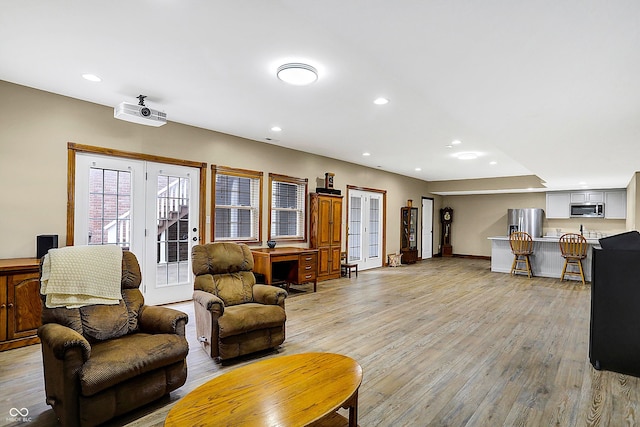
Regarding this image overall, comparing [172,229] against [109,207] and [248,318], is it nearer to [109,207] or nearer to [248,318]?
[109,207]

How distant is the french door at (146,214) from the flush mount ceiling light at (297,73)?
8.66 ft

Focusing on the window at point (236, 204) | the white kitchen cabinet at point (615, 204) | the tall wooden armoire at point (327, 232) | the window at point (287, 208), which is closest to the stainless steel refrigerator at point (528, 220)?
the white kitchen cabinet at point (615, 204)

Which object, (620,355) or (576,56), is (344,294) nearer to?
(620,355)

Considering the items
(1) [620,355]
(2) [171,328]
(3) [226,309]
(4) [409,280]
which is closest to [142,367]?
(2) [171,328]

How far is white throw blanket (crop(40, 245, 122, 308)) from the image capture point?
92.8 inches

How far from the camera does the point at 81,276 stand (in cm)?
248

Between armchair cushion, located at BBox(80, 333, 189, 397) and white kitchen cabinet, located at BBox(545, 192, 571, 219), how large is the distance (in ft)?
36.7

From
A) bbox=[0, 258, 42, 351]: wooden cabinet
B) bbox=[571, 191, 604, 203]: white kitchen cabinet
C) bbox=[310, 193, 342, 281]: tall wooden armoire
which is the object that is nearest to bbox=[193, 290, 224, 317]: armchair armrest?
bbox=[0, 258, 42, 351]: wooden cabinet

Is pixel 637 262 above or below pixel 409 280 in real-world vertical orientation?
above

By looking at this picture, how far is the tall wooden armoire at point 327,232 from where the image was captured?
686cm

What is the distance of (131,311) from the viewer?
8.74ft

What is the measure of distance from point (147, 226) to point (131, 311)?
7.59 feet

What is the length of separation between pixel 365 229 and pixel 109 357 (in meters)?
7.03

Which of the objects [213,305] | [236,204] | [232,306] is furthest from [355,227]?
[213,305]
